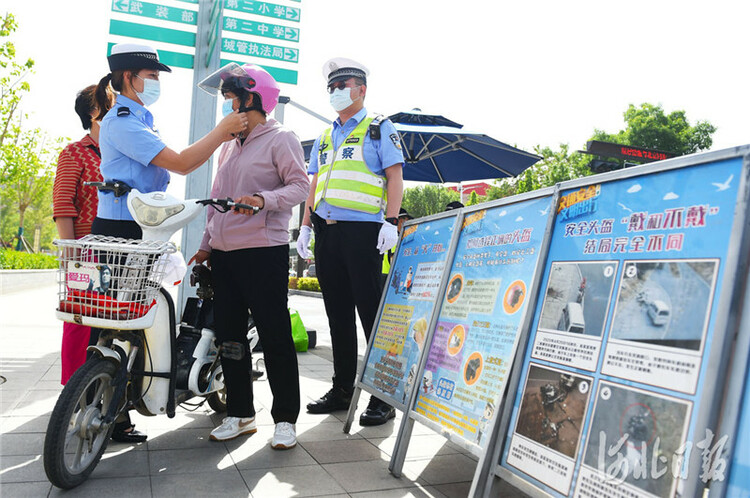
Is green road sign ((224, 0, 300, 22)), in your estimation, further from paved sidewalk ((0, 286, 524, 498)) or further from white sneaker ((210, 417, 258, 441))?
white sneaker ((210, 417, 258, 441))

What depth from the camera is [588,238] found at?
85.4 inches

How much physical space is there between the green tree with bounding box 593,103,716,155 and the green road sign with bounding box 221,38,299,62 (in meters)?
30.3

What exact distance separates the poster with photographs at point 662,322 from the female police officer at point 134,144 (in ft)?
7.06

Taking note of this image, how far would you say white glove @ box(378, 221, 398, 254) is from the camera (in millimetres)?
3723

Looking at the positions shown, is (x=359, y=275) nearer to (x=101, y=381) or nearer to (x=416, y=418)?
(x=416, y=418)

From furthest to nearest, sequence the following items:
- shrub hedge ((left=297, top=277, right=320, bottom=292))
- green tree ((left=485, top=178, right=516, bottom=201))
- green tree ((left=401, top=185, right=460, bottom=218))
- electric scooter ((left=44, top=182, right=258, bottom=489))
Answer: green tree ((left=401, top=185, right=460, bottom=218)) → green tree ((left=485, top=178, right=516, bottom=201)) → shrub hedge ((left=297, top=277, right=320, bottom=292)) → electric scooter ((left=44, top=182, right=258, bottom=489))

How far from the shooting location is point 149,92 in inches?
125

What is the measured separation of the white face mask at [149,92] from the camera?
10.4ft

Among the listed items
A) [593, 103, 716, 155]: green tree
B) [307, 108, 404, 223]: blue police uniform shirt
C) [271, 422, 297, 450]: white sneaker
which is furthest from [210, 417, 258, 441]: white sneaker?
[593, 103, 716, 155]: green tree

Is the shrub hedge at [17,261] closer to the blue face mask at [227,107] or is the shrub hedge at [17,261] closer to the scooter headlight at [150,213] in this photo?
the blue face mask at [227,107]

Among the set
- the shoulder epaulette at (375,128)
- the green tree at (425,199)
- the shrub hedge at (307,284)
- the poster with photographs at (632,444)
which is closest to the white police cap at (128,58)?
the shoulder epaulette at (375,128)

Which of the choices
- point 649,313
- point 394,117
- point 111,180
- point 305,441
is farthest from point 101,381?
point 394,117

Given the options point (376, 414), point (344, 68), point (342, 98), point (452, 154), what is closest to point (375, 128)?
point (342, 98)

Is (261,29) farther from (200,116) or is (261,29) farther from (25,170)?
(25,170)
